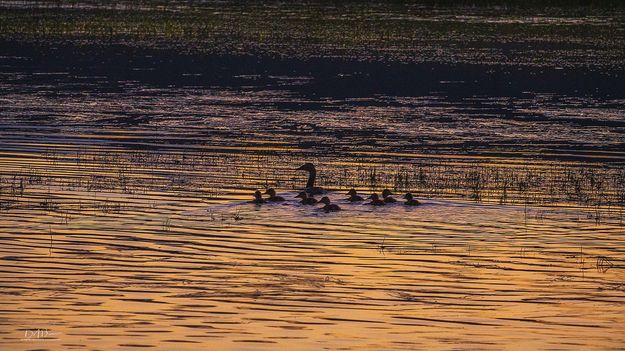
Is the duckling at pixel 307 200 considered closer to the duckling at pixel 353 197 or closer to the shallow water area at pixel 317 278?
the shallow water area at pixel 317 278

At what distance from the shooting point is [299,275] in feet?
50.5

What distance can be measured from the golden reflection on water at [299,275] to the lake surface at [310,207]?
0.13 ft

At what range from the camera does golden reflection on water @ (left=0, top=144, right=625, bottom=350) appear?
42.9ft

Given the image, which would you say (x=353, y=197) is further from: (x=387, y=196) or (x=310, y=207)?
(x=310, y=207)

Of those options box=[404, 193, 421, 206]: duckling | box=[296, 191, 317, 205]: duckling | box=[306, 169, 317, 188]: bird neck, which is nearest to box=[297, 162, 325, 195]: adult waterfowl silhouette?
box=[306, 169, 317, 188]: bird neck

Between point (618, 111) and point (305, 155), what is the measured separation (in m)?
11.9

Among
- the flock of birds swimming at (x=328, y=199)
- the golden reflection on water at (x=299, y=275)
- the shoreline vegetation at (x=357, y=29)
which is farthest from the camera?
the shoreline vegetation at (x=357, y=29)

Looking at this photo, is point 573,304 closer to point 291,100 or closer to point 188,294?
point 188,294

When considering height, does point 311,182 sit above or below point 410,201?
above

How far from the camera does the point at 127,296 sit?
1432 centimetres

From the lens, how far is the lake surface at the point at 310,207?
13.5 metres

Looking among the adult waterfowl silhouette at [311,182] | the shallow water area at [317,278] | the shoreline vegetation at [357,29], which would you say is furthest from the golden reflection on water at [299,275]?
the shoreline vegetation at [357,29]
